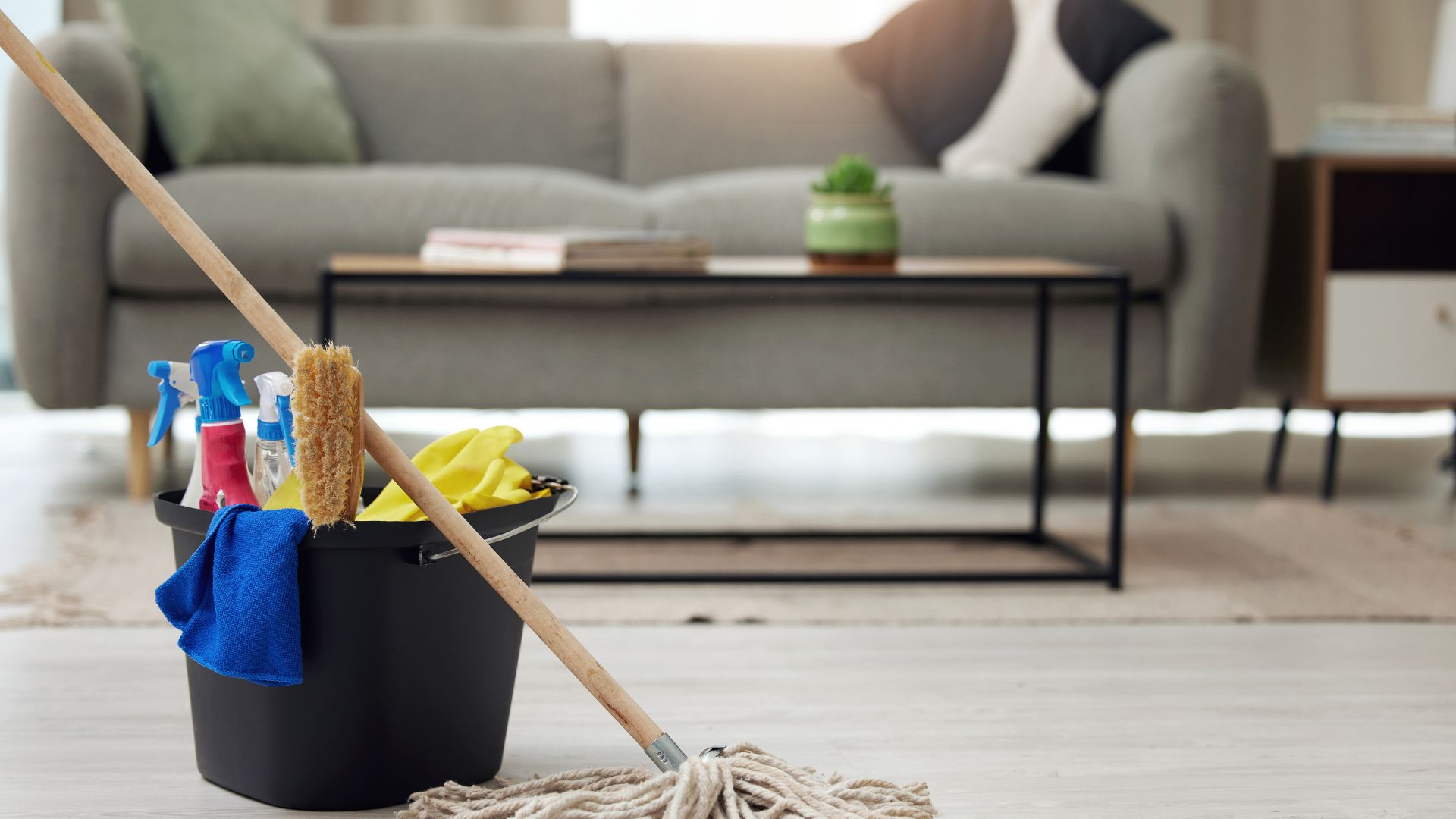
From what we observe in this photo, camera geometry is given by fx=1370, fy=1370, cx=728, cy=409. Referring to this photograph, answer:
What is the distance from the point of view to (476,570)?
0.91 meters

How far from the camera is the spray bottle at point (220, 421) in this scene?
0.96m

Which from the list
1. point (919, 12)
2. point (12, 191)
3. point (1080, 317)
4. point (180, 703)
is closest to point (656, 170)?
point (919, 12)

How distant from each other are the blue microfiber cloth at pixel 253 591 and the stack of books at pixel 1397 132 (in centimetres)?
207

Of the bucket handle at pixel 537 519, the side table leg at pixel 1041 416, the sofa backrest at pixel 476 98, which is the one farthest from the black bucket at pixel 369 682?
the sofa backrest at pixel 476 98

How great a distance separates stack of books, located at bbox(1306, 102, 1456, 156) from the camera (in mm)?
2365

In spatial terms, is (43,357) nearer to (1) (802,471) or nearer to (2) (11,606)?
(2) (11,606)

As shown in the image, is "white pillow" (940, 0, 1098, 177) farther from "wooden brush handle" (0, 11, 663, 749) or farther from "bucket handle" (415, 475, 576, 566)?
"wooden brush handle" (0, 11, 663, 749)

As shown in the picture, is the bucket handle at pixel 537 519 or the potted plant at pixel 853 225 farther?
the potted plant at pixel 853 225

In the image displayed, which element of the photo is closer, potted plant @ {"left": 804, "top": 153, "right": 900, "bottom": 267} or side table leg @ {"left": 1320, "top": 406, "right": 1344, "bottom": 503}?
potted plant @ {"left": 804, "top": 153, "right": 900, "bottom": 267}

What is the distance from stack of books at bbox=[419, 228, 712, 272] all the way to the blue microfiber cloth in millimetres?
707

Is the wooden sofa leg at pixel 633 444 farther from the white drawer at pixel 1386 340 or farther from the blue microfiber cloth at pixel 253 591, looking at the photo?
the blue microfiber cloth at pixel 253 591

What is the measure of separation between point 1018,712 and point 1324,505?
4.13 ft

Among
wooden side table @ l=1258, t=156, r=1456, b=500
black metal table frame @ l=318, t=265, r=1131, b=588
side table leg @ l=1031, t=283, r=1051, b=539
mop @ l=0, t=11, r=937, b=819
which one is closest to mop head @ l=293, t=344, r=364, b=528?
mop @ l=0, t=11, r=937, b=819

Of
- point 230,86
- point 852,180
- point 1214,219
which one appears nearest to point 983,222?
point 1214,219
